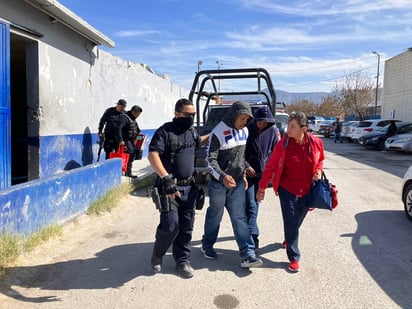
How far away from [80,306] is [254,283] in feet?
5.29

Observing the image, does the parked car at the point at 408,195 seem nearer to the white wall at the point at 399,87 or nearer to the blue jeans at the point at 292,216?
the blue jeans at the point at 292,216

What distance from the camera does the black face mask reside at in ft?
12.1

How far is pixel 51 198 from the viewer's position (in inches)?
179

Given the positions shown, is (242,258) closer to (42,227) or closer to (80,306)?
(80,306)

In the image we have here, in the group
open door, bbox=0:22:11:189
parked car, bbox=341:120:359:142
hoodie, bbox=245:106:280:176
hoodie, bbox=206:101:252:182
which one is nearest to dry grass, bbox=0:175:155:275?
open door, bbox=0:22:11:189

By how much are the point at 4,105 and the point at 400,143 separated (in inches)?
620

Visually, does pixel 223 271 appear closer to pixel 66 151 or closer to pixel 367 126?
pixel 66 151

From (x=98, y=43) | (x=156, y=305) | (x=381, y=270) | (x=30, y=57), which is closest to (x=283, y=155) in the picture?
(x=381, y=270)

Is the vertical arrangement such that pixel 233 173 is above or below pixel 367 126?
below

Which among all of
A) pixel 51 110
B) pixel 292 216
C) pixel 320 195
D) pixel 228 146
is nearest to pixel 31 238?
pixel 228 146

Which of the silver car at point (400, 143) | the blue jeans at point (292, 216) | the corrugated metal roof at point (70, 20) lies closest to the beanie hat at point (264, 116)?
the blue jeans at point (292, 216)

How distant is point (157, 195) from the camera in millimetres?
3484

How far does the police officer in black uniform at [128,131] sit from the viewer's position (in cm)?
780

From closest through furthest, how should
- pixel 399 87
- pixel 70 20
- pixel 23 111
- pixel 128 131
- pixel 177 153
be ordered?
pixel 177 153 < pixel 70 20 < pixel 128 131 < pixel 23 111 < pixel 399 87
